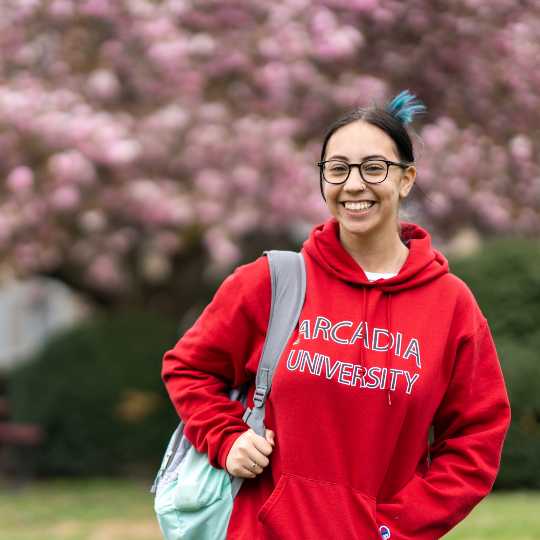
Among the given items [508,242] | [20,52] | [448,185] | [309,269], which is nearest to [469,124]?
[448,185]

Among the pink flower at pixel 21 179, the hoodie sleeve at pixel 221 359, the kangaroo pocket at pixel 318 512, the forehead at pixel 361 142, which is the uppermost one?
the pink flower at pixel 21 179

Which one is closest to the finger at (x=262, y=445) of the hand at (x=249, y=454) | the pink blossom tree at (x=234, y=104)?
the hand at (x=249, y=454)

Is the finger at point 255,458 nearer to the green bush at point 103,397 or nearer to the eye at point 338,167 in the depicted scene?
the eye at point 338,167

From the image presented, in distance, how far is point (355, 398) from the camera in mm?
2623

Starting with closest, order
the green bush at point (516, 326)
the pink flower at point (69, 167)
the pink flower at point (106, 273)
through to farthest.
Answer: the pink flower at point (69, 167) < the green bush at point (516, 326) < the pink flower at point (106, 273)

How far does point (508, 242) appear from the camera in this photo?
8930 mm

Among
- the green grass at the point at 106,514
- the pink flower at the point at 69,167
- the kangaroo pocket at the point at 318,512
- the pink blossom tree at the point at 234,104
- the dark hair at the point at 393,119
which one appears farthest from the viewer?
the pink blossom tree at the point at 234,104

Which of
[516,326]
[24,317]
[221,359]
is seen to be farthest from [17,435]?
[24,317]

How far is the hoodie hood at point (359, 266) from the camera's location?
9.07 feet

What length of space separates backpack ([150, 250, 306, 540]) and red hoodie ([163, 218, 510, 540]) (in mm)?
28

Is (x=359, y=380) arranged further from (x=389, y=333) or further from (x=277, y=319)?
(x=277, y=319)

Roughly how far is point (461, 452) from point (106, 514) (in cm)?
708

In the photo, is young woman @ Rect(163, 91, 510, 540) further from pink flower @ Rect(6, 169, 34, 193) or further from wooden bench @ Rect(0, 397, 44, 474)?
wooden bench @ Rect(0, 397, 44, 474)

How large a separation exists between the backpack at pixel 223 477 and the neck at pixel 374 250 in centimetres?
15
